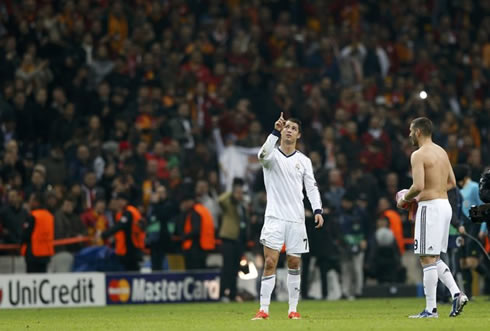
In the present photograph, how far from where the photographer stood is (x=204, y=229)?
79.5 feet

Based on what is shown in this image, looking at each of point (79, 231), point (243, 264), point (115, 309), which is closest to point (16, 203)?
point (79, 231)

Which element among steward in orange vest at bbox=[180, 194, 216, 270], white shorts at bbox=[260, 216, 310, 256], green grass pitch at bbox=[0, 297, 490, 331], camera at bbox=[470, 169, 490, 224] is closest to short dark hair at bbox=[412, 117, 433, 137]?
camera at bbox=[470, 169, 490, 224]

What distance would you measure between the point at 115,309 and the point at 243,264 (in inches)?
167

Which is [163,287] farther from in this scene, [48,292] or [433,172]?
[433,172]

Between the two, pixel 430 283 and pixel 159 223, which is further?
pixel 159 223

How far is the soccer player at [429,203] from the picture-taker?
14.6 meters

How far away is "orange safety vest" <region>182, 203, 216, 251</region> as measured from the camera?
79.1 ft

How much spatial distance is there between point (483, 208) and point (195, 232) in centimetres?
1011

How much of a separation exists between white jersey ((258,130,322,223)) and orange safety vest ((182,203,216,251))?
8.70m

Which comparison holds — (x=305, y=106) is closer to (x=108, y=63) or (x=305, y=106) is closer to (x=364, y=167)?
(x=364, y=167)

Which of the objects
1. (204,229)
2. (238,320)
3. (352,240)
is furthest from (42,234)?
(238,320)

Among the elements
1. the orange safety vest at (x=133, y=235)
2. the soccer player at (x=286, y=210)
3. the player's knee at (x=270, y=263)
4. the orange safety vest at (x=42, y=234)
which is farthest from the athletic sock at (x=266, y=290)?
the orange safety vest at (x=133, y=235)

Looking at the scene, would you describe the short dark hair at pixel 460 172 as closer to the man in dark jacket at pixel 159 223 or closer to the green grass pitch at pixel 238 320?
the green grass pitch at pixel 238 320

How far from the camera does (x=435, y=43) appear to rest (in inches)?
1305
